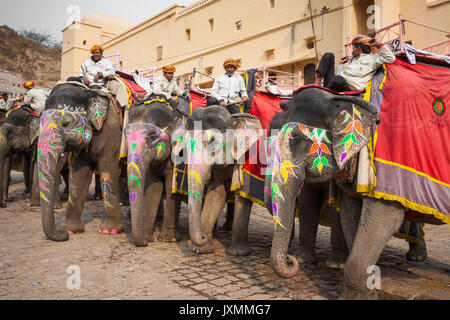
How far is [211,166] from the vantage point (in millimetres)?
5680

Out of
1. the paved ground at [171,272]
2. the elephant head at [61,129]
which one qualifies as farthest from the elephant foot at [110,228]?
the elephant head at [61,129]

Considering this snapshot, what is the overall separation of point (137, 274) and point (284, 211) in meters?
2.07

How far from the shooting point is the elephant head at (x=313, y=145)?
3.76 meters

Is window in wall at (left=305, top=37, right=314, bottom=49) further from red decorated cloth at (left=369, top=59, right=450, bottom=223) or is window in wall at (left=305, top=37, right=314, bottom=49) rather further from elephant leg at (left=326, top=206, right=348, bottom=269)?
red decorated cloth at (left=369, top=59, right=450, bottom=223)

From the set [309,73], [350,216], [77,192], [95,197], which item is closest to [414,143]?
[350,216]

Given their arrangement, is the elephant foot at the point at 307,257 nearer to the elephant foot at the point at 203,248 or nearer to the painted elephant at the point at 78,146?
the elephant foot at the point at 203,248

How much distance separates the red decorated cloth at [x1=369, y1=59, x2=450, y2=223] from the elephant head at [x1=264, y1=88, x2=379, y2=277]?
30 centimetres

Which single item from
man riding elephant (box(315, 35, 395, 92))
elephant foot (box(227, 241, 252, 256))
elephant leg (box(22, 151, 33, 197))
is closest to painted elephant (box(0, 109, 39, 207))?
elephant leg (box(22, 151, 33, 197))

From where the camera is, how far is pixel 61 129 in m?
6.18

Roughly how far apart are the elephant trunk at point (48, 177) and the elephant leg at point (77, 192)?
68 cm

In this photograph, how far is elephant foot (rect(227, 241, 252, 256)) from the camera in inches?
226

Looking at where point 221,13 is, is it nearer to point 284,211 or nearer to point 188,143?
point 188,143
